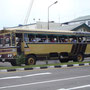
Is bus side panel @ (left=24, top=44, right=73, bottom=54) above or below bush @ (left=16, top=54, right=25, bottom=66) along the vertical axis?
above

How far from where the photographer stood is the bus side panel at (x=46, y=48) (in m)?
19.0

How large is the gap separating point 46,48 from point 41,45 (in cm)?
60

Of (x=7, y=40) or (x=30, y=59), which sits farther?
(x=30, y=59)

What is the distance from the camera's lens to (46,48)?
2016 centimetres

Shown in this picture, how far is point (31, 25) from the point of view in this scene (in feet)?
197

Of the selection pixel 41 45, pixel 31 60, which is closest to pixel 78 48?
pixel 41 45

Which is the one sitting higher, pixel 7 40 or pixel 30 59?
pixel 7 40

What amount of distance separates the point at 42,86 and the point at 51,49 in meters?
11.0

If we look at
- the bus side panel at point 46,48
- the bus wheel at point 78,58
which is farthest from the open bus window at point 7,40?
the bus wheel at point 78,58

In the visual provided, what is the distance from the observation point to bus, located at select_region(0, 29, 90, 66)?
Result: 1822 centimetres

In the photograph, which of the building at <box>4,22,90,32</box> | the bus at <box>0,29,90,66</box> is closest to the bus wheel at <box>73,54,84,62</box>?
the bus at <box>0,29,90,66</box>

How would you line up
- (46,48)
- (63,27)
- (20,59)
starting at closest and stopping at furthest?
(20,59)
(46,48)
(63,27)

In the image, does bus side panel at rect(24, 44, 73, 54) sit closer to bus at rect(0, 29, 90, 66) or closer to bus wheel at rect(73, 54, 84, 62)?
bus at rect(0, 29, 90, 66)

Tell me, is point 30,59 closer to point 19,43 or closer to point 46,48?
point 19,43
